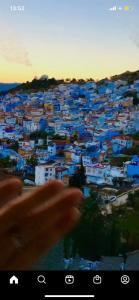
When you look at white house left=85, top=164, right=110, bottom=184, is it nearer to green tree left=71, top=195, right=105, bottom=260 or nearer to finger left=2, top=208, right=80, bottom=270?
green tree left=71, top=195, right=105, bottom=260

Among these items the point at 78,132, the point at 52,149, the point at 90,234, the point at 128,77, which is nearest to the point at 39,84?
the point at 52,149

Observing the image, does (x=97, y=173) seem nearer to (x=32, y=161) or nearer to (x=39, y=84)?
(x=32, y=161)
